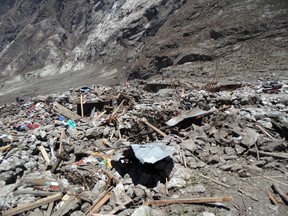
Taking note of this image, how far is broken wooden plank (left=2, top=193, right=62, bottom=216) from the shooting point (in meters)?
4.73

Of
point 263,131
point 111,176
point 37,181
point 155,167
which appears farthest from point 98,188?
point 263,131

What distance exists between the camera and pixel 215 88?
15.9m

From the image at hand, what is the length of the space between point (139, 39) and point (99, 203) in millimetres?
41423

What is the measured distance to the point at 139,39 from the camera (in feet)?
144

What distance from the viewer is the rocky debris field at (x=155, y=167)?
462cm

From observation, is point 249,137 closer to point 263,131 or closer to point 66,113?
point 263,131

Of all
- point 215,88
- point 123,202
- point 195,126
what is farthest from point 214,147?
point 215,88

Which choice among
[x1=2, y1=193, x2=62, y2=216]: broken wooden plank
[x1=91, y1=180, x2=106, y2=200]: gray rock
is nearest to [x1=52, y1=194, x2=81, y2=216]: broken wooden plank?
[x1=2, y1=193, x2=62, y2=216]: broken wooden plank

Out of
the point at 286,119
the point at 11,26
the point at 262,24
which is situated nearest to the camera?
the point at 286,119

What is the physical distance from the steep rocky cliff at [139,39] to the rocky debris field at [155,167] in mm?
15593

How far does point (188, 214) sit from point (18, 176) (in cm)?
430

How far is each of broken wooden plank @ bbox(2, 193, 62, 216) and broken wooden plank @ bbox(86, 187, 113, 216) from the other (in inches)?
32.3

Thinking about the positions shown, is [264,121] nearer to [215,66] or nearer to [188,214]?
[188,214]

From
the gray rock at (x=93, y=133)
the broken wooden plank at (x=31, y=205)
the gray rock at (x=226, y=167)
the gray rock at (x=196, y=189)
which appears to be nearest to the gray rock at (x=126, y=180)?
the gray rock at (x=196, y=189)
